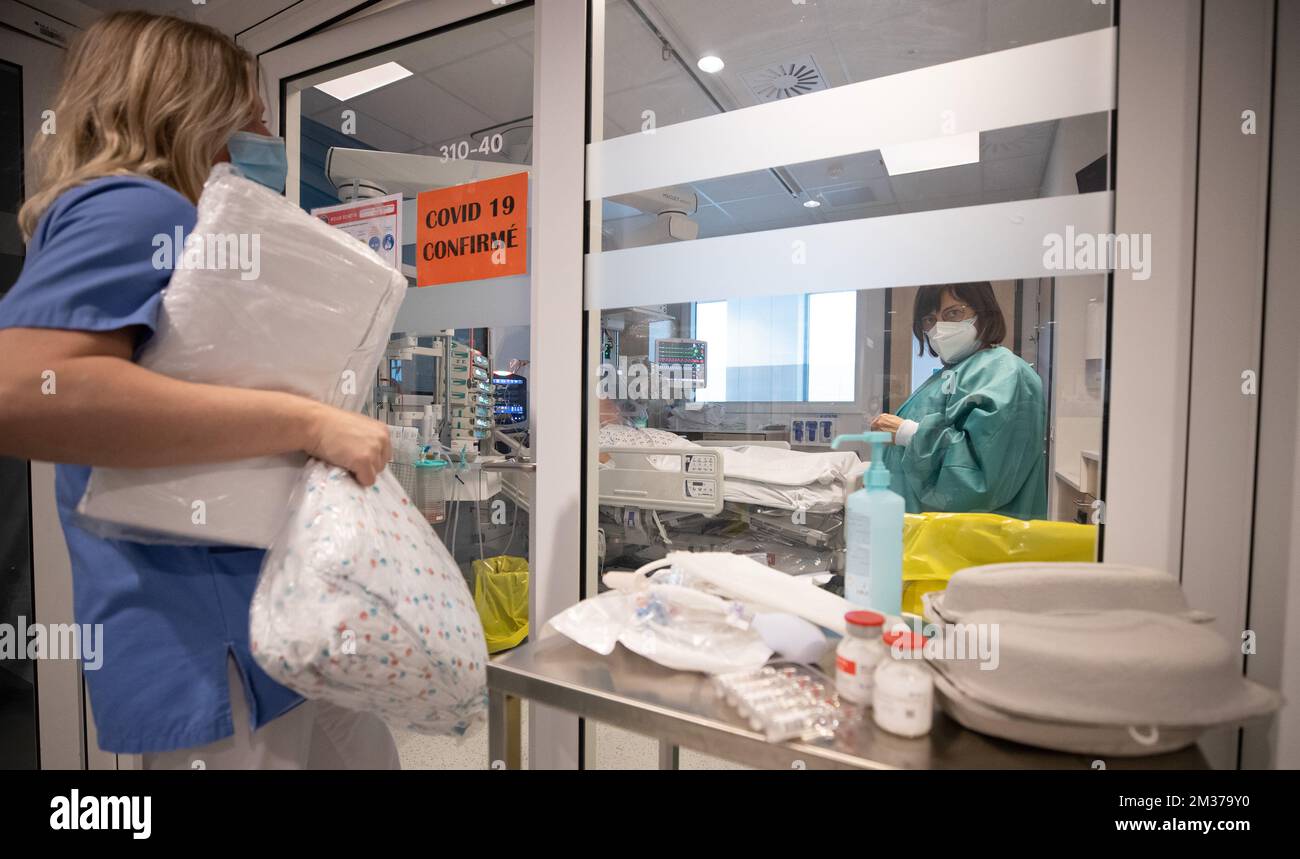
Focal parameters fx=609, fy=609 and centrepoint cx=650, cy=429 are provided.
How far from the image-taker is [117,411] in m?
0.71

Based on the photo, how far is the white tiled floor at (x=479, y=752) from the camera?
2.04 m

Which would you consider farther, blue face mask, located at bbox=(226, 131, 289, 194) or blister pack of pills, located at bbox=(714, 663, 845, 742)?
blue face mask, located at bbox=(226, 131, 289, 194)

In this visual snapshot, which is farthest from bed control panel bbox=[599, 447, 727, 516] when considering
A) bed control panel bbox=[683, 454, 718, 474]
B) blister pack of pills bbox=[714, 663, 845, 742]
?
blister pack of pills bbox=[714, 663, 845, 742]

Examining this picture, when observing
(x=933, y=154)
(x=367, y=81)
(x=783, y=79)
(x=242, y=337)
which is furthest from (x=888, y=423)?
(x=367, y=81)

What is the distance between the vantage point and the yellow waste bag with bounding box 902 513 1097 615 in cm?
134

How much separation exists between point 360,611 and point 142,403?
354 mm

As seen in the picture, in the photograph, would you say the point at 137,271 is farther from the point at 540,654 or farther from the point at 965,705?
the point at 965,705

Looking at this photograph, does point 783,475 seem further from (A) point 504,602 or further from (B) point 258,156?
(B) point 258,156

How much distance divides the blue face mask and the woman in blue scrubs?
0.21 ft

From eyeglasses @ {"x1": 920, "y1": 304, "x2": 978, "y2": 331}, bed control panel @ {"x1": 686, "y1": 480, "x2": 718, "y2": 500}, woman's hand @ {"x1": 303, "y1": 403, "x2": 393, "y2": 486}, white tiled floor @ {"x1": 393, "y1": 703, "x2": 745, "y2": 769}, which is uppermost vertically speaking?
eyeglasses @ {"x1": 920, "y1": 304, "x2": 978, "y2": 331}

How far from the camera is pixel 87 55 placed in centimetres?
88

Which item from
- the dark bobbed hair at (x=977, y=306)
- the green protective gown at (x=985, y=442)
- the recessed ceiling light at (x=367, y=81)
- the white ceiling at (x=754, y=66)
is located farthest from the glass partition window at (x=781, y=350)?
the recessed ceiling light at (x=367, y=81)

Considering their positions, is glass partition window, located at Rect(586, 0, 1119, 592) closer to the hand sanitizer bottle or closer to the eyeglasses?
the eyeglasses
